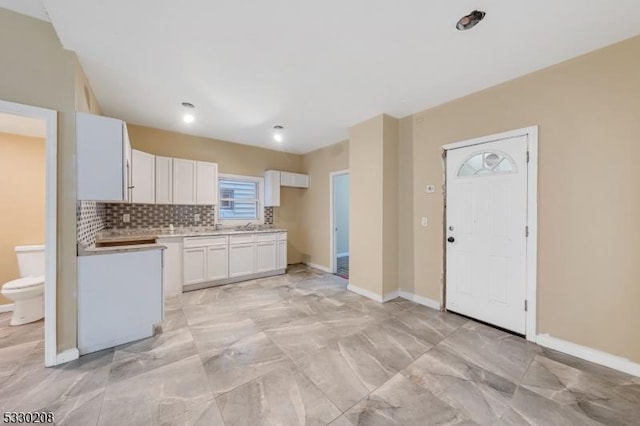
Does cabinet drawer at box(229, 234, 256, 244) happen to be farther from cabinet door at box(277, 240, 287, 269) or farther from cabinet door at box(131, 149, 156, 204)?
cabinet door at box(131, 149, 156, 204)

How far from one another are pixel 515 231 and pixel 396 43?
7.24 feet

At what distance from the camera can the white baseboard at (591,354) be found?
1.97 metres

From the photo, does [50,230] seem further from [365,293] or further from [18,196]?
[365,293]

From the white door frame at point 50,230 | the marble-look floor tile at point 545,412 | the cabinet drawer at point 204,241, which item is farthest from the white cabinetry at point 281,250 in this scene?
the marble-look floor tile at point 545,412

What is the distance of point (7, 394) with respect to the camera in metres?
1.72

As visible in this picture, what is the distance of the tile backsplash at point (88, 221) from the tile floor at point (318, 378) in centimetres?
104

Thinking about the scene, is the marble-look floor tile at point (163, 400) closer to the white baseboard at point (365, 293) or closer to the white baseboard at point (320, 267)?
the white baseboard at point (365, 293)

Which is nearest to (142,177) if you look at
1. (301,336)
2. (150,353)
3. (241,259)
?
(241,259)

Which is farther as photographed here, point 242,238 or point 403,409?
point 242,238

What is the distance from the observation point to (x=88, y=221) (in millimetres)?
2688

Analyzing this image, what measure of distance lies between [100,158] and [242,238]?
2507 millimetres

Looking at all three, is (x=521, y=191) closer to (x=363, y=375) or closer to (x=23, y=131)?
(x=363, y=375)

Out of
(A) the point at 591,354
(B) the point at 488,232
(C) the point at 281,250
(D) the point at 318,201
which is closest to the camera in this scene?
(A) the point at 591,354

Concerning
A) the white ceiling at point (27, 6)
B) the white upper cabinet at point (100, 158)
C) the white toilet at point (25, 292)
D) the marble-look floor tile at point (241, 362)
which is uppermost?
the white ceiling at point (27, 6)
